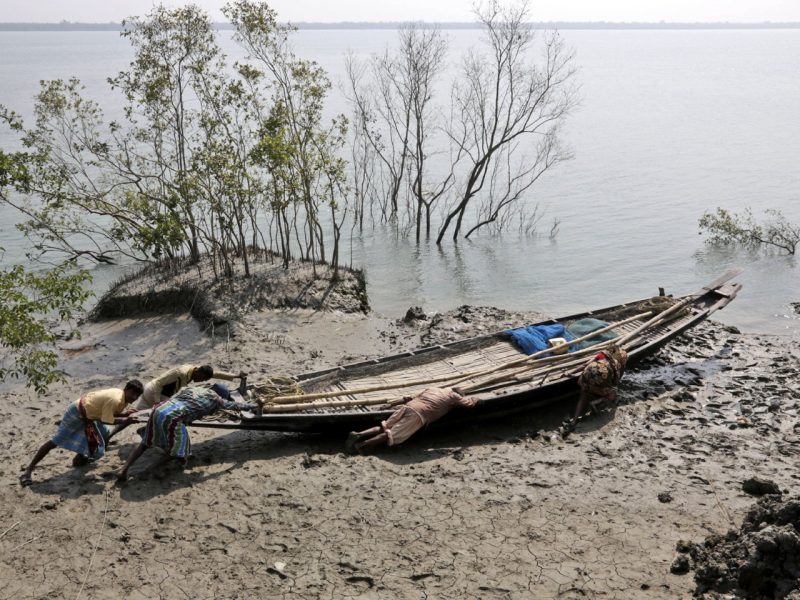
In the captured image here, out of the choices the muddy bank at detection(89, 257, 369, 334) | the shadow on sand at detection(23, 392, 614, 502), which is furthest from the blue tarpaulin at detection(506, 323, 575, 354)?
the muddy bank at detection(89, 257, 369, 334)

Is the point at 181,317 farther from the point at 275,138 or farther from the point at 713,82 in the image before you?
the point at 713,82

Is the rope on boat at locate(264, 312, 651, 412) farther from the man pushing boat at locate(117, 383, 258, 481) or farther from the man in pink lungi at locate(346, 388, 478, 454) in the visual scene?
the man pushing boat at locate(117, 383, 258, 481)

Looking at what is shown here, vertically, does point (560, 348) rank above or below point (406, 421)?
above

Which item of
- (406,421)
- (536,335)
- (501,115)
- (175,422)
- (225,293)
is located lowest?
(406,421)

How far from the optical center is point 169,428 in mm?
8016

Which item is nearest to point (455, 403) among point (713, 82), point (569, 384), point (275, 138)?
point (569, 384)

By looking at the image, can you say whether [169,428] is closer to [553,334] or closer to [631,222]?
[553,334]

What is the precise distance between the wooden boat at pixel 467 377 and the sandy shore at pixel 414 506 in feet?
1.29

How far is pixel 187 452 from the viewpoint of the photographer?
818 centimetres

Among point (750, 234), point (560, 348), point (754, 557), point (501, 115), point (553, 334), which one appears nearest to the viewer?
point (754, 557)

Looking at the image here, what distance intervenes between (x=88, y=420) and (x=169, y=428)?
32.6 inches

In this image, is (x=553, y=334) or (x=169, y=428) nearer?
(x=169, y=428)

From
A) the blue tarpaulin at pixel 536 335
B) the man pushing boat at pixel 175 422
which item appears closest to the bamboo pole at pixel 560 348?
the blue tarpaulin at pixel 536 335

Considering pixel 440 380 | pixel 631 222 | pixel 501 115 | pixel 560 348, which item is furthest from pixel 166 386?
pixel 501 115
